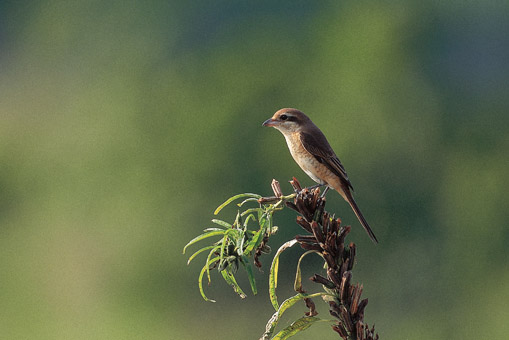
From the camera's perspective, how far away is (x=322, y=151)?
524 centimetres

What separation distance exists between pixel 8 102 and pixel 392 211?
29.1m

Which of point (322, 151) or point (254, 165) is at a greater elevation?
point (322, 151)

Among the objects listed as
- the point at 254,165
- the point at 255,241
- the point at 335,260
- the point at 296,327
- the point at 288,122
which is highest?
the point at 288,122

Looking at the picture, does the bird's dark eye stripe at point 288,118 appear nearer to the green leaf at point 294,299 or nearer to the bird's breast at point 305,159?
the bird's breast at point 305,159

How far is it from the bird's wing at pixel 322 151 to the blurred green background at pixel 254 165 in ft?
70.5

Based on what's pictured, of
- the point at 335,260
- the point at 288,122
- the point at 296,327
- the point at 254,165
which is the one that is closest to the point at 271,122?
the point at 288,122

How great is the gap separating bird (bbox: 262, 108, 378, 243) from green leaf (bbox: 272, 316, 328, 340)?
2819 mm

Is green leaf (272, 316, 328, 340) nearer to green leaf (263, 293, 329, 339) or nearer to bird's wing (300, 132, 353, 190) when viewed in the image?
green leaf (263, 293, 329, 339)

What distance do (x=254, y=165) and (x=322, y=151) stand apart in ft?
104

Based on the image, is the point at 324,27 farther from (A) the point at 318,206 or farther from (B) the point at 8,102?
(A) the point at 318,206

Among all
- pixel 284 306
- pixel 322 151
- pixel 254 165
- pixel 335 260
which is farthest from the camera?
pixel 254 165

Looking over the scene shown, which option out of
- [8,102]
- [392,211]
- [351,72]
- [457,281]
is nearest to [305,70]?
[351,72]

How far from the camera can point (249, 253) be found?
7.18ft

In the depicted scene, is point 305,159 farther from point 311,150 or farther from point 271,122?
point 271,122
